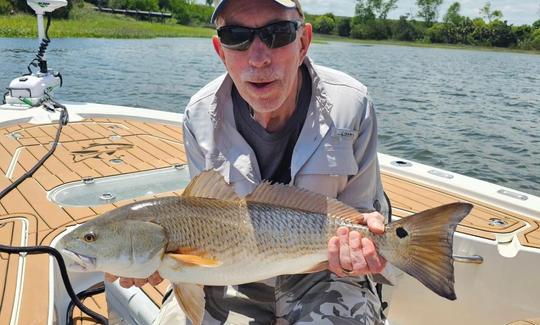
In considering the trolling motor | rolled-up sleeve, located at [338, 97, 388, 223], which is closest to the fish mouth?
rolled-up sleeve, located at [338, 97, 388, 223]

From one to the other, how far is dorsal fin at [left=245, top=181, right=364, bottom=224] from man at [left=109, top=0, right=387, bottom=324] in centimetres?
10

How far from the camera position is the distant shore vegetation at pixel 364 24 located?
5500 cm

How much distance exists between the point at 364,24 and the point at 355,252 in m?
86.3

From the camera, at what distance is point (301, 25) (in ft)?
7.20

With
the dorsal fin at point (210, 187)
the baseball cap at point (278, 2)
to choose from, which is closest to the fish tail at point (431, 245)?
the dorsal fin at point (210, 187)

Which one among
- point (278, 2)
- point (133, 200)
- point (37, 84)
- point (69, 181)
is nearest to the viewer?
point (278, 2)

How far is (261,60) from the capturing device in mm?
2098

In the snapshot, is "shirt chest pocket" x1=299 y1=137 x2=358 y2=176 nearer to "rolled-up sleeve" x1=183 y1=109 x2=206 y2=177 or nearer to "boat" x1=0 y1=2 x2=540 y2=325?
"rolled-up sleeve" x1=183 y1=109 x2=206 y2=177

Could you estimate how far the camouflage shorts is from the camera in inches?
82.7

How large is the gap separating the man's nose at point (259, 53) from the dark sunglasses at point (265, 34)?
16 mm

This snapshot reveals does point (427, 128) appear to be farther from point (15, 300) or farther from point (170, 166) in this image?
point (15, 300)

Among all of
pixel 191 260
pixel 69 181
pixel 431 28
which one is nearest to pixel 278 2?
pixel 191 260

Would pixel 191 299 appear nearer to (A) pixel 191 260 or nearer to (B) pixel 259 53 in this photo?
(A) pixel 191 260

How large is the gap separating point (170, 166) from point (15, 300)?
93.4 inches
